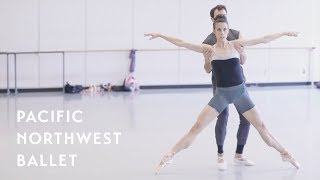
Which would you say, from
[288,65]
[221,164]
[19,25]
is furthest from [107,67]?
[221,164]

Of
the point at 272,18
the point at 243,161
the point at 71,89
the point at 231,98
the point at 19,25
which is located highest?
the point at 272,18

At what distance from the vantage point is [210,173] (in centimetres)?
498

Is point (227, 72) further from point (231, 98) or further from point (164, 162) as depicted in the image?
point (164, 162)

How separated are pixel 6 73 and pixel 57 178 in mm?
7603

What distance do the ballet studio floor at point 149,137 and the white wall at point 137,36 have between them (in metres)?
1.12

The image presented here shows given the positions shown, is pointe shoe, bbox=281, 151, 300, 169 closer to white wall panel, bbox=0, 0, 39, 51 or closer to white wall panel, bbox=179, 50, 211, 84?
white wall panel, bbox=179, 50, 211, 84

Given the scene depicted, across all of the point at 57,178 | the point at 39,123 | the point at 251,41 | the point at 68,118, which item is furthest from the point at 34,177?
the point at 68,118

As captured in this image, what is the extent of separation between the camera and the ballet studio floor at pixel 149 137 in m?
4.99

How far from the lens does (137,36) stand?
12.4 m

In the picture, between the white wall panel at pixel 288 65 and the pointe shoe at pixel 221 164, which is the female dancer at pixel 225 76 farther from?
the white wall panel at pixel 288 65

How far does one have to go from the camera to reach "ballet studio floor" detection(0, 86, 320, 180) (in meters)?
4.99

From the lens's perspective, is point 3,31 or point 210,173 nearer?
point 210,173

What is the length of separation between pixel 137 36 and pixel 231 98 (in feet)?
25.6

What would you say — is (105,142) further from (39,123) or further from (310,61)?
(310,61)
